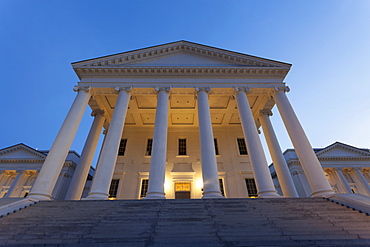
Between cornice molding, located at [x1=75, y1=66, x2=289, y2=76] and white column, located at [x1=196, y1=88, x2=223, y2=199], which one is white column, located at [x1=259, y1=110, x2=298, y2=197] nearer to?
cornice molding, located at [x1=75, y1=66, x2=289, y2=76]

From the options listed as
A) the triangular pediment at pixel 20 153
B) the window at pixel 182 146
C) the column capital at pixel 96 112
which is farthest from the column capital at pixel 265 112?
the triangular pediment at pixel 20 153

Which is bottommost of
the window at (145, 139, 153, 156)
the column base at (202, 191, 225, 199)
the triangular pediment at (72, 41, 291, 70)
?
the column base at (202, 191, 225, 199)

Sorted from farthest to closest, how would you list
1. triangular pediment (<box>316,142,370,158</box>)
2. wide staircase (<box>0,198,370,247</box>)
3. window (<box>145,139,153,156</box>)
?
triangular pediment (<box>316,142,370,158</box>) → window (<box>145,139,153,156</box>) → wide staircase (<box>0,198,370,247</box>)

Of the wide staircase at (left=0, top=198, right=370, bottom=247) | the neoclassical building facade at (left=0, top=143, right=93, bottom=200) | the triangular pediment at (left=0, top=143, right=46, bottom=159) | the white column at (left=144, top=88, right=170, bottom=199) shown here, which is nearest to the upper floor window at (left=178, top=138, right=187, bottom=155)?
the white column at (left=144, top=88, right=170, bottom=199)

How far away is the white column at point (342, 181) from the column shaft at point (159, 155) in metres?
25.0

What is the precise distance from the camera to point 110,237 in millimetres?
5762

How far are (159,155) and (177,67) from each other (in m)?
8.35

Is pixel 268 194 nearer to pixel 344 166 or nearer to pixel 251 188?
pixel 251 188

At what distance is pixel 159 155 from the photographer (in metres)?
12.2

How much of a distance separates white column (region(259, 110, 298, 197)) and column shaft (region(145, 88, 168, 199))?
1053 cm

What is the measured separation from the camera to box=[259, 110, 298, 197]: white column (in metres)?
15.4

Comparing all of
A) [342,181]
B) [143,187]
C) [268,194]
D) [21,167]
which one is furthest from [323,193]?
[21,167]

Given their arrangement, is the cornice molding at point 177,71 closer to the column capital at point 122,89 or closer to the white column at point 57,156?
the column capital at point 122,89

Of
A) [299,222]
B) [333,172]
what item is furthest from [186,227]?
[333,172]
